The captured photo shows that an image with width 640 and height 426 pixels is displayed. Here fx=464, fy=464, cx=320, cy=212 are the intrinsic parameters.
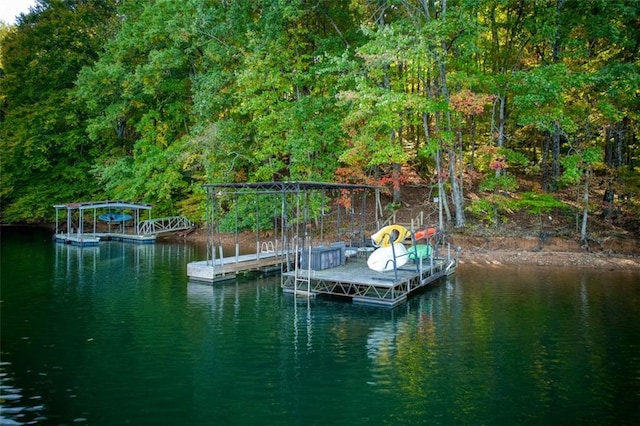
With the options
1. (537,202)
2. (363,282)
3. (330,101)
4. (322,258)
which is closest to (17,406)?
(363,282)

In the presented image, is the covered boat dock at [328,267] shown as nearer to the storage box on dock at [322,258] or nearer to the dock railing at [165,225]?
the storage box on dock at [322,258]

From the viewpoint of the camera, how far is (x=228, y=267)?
18.9 m

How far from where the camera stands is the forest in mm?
21641

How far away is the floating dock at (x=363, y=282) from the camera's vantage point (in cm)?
1461

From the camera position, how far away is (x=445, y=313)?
44.1ft

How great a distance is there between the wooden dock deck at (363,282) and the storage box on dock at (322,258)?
9.8 inches

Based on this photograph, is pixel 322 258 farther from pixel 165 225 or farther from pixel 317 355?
pixel 165 225

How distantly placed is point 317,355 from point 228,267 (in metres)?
9.58

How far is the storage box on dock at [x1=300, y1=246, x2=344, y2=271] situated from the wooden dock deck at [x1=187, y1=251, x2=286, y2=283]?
161cm

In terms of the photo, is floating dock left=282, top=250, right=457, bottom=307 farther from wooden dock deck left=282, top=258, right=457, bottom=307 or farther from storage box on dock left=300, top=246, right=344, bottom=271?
storage box on dock left=300, top=246, right=344, bottom=271

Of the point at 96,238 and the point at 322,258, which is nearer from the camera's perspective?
the point at 322,258

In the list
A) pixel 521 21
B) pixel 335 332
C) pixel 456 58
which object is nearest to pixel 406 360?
pixel 335 332

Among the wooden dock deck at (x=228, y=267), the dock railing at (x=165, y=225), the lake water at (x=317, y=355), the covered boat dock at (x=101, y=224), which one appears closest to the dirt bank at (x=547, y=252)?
the lake water at (x=317, y=355)

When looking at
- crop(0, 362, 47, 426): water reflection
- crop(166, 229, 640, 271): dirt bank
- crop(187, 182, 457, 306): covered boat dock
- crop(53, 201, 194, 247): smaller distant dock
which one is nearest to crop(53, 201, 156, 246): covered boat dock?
crop(53, 201, 194, 247): smaller distant dock
